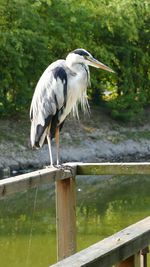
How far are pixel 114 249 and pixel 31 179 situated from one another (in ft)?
5.87

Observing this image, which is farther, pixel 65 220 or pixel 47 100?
pixel 47 100

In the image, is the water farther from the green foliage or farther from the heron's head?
the green foliage

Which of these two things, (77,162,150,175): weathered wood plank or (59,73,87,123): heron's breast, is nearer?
(77,162,150,175): weathered wood plank

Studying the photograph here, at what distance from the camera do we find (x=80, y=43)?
18047 mm

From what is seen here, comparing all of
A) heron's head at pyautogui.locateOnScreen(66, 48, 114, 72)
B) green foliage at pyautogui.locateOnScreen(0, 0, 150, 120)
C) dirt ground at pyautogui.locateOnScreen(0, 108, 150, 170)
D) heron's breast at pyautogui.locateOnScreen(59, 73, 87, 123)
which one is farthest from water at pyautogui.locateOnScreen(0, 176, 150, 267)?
green foliage at pyautogui.locateOnScreen(0, 0, 150, 120)


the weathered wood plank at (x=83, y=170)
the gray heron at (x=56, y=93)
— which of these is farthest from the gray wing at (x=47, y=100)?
the weathered wood plank at (x=83, y=170)

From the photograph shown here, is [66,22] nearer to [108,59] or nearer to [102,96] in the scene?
[108,59]

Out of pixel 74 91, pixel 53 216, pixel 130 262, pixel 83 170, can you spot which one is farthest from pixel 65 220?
pixel 53 216

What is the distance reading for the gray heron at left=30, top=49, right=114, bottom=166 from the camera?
514 centimetres

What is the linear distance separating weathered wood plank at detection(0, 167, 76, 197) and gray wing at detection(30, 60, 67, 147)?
3.12 feet

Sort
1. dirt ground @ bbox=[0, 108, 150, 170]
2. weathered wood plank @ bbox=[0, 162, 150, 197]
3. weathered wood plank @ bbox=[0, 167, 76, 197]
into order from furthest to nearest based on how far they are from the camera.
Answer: dirt ground @ bbox=[0, 108, 150, 170]
weathered wood plank @ bbox=[0, 162, 150, 197]
weathered wood plank @ bbox=[0, 167, 76, 197]

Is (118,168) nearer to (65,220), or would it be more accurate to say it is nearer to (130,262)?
(65,220)

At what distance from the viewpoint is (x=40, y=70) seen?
1727 centimetres

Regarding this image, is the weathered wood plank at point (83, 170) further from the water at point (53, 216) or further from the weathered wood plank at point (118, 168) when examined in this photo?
the water at point (53, 216)
